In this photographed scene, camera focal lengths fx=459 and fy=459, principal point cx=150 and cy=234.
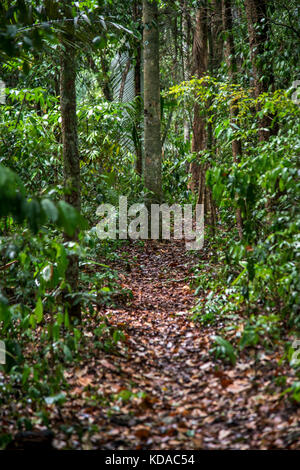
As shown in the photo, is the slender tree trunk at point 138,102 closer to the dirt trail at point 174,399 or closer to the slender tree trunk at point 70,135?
the slender tree trunk at point 70,135

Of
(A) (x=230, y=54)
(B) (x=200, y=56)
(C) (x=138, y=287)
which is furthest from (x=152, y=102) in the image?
(C) (x=138, y=287)

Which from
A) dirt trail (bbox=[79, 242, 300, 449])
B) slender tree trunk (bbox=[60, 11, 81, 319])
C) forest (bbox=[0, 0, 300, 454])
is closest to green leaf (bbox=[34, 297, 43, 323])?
forest (bbox=[0, 0, 300, 454])

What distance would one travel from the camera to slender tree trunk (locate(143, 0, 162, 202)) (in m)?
8.15

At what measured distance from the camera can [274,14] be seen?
6242mm

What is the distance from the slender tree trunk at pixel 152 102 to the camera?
26.7 feet

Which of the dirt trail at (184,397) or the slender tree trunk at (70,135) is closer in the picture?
the dirt trail at (184,397)

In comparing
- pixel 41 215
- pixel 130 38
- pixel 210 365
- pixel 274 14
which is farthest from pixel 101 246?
pixel 41 215

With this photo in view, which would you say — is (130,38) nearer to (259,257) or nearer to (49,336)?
(259,257)

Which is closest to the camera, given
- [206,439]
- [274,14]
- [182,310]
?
[206,439]

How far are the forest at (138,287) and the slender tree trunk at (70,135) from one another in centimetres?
1

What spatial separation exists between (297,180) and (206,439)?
2.28 metres

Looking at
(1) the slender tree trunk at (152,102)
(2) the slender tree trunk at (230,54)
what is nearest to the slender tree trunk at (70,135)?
(2) the slender tree trunk at (230,54)

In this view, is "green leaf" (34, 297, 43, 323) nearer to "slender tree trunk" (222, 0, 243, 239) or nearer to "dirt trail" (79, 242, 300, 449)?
"dirt trail" (79, 242, 300, 449)

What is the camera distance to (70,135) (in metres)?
4.54
